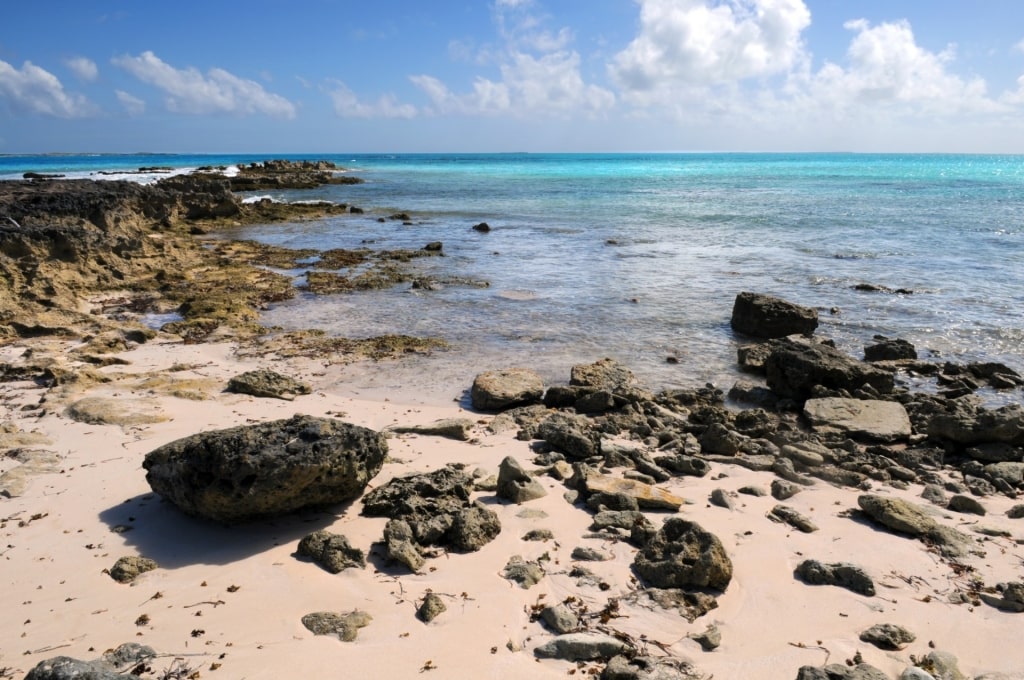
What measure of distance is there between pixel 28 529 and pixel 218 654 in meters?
2.71

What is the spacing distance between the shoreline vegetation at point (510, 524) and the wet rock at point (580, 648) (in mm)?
17

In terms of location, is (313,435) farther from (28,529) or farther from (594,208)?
(594,208)

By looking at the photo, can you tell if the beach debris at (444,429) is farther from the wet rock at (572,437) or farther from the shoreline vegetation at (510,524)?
the wet rock at (572,437)

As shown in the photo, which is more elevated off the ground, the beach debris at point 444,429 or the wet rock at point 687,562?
the wet rock at point 687,562

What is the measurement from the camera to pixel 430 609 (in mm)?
4531

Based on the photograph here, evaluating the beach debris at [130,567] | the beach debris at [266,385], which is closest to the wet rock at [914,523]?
the beach debris at [130,567]

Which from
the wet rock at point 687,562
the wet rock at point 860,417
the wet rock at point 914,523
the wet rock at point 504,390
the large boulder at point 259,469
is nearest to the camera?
the wet rock at point 687,562

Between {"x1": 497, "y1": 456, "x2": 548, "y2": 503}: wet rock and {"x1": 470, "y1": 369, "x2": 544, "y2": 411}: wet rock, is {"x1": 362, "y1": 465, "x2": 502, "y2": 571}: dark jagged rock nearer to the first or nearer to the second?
{"x1": 497, "y1": 456, "x2": 548, "y2": 503}: wet rock

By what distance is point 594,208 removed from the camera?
42406mm

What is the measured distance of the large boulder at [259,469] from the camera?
5.32 meters

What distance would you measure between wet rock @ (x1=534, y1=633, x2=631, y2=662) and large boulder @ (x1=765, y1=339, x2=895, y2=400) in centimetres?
685

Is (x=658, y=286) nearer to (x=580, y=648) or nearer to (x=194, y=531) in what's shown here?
(x=194, y=531)

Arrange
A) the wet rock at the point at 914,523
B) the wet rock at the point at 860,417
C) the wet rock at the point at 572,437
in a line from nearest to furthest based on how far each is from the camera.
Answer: the wet rock at the point at 914,523, the wet rock at the point at 572,437, the wet rock at the point at 860,417

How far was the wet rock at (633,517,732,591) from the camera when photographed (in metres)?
4.95
